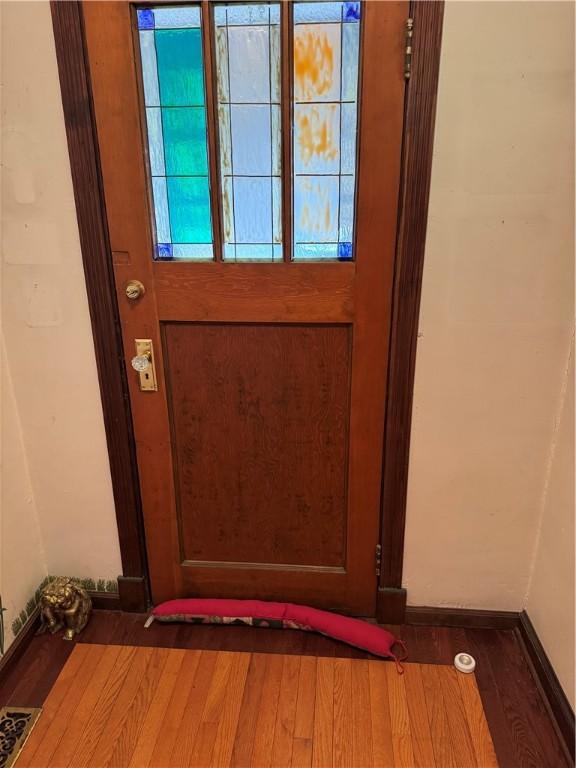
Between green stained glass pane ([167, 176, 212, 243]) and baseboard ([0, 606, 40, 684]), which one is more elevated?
green stained glass pane ([167, 176, 212, 243])

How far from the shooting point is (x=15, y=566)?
1807 mm

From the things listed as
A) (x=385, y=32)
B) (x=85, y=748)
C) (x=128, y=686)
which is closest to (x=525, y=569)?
(x=128, y=686)

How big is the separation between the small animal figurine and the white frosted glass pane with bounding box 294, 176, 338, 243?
141cm

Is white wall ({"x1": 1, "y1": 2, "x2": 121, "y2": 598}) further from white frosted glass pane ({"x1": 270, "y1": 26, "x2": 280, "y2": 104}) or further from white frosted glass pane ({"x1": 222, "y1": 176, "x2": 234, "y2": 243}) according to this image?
white frosted glass pane ({"x1": 270, "y1": 26, "x2": 280, "y2": 104})

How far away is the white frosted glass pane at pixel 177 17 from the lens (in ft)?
4.52

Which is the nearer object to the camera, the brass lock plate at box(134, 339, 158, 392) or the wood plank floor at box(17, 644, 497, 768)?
the wood plank floor at box(17, 644, 497, 768)

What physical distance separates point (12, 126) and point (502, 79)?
130cm

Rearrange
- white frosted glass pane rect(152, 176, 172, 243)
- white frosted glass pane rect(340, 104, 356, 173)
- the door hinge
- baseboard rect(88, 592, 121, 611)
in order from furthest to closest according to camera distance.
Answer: baseboard rect(88, 592, 121, 611)
white frosted glass pane rect(152, 176, 172, 243)
white frosted glass pane rect(340, 104, 356, 173)
the door hinge

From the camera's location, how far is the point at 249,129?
145 centimetres

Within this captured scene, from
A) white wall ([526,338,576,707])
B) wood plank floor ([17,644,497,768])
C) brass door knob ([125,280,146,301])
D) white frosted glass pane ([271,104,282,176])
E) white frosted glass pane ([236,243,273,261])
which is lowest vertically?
wood plank floor ([17,644,497,768])

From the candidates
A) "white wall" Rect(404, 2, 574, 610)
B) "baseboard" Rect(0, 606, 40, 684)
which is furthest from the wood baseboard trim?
"white wall" Rect(404, 2, 574, 610)

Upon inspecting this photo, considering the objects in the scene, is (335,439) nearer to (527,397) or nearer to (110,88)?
(527,397)

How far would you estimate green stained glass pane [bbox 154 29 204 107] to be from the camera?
140cm

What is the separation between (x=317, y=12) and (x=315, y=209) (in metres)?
0.47
